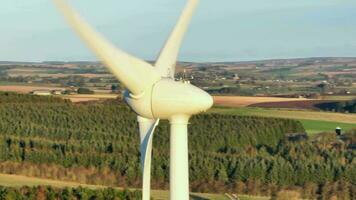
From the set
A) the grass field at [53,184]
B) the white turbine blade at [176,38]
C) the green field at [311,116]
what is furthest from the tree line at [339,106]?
the white turbine blade at [176,38]

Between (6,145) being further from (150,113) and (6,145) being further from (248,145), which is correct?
(150,113)

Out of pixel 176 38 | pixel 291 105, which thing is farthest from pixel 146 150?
pixel 291 105

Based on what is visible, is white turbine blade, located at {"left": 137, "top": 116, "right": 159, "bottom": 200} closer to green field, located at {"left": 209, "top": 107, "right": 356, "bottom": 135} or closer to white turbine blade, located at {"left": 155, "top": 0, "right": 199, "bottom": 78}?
white turbine blade, located at {"left": 155, "top": 0, "right": 199, "bottom": 78}

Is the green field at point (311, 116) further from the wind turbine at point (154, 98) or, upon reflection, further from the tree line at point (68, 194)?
the wind turbine at point (154, 98)

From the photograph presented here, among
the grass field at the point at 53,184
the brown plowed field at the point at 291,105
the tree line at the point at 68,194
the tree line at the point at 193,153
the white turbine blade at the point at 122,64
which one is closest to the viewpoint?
the white turbine blade at the point at 122,64

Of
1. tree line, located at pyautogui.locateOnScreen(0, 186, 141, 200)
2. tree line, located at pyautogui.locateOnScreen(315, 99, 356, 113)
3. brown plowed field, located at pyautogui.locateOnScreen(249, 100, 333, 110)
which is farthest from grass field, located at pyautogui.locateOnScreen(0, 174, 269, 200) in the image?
tree line, located at pyautogui.locateOnScreen(315, 99, 356, 113)

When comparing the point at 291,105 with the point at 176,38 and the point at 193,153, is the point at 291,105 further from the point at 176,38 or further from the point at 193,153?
the point at 176,38
